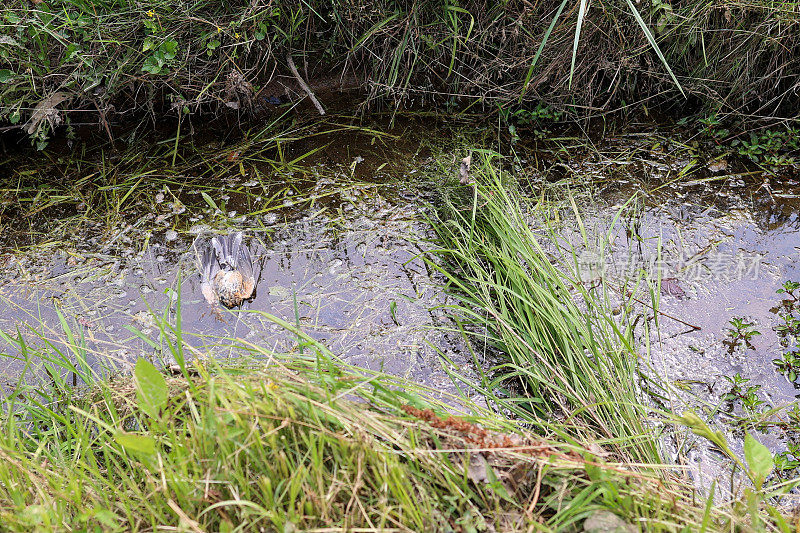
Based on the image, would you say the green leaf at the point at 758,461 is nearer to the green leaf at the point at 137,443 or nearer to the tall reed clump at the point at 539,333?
the tall reed clump at the point at 539,333

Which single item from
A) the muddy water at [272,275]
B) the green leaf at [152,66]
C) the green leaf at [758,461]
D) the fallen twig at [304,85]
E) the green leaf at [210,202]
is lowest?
the muddy water at [272,275]

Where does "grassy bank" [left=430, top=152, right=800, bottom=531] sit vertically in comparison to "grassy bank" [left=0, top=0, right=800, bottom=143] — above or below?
below

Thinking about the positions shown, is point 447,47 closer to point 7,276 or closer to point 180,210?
point 180,210

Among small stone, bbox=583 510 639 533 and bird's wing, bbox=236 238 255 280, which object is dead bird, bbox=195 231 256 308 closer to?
bird's wing, bbox=236 238 255 280

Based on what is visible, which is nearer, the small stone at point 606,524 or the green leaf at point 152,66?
the small stone at point 606,524

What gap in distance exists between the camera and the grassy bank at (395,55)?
2.50m

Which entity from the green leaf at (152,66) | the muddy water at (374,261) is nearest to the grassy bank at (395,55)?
the green leaf at (152,66)

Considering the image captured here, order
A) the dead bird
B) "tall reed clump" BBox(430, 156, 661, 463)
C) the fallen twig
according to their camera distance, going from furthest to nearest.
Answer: the fallen twig
the dead bird
"tall reed clump" BBox(430, 156, 661, 463)

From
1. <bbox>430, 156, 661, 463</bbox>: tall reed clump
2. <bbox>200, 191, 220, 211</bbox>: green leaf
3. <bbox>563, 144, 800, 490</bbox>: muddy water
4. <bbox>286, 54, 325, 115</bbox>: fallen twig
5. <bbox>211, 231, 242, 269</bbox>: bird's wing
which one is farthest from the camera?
<bbox>286, 54, 325, 115</bbox>: fallen twig

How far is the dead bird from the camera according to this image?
7.12ft

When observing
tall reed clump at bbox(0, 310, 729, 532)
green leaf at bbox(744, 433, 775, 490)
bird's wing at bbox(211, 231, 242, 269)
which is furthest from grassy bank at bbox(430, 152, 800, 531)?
bird's wing at bbox(211, 231, 242, 269)

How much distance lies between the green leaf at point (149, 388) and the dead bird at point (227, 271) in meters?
0.91

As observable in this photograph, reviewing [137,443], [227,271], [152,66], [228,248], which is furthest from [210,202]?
[137,443]

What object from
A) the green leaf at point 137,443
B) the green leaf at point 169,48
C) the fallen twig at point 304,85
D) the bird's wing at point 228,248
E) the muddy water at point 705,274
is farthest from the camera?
the fallen twig at point 304,85
